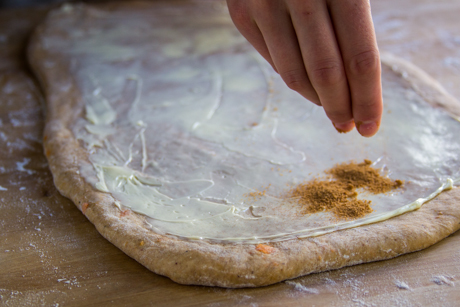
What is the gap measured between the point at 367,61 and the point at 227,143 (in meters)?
0.74

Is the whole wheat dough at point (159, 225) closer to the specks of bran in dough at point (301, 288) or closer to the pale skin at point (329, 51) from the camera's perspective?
the specks of bran in dough at point (301, 288)

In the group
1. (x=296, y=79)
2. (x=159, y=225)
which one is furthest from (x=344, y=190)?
(x=159, y=225)

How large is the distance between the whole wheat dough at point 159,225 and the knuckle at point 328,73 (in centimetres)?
47

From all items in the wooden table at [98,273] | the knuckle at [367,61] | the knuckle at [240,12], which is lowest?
the wooden table at [98,273]

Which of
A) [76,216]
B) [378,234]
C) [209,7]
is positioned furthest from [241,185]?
[209,7]

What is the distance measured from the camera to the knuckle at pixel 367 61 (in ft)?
3.27

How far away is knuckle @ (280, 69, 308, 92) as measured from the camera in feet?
3.60

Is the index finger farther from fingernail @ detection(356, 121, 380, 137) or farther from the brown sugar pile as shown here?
the brown sugar pile

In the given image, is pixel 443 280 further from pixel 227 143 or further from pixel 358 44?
→ pixel 227 143

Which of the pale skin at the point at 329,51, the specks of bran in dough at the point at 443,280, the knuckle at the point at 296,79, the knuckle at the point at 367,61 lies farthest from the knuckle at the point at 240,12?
the specks of bran in dough at the point at 443,280

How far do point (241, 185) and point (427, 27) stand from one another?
2.09 meters

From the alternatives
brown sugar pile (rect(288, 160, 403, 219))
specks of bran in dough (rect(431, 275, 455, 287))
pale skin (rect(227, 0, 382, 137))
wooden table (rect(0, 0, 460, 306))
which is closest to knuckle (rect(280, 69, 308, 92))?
pale skin (rect(227, 0, 382, 137))

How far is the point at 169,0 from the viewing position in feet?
10.2

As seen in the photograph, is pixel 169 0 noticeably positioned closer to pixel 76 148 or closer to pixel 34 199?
pixel 76 148
